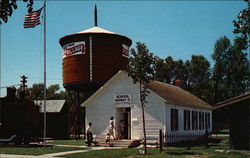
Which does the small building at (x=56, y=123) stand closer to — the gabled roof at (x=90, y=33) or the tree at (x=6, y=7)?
the gabled roof at (x=90, y=33)

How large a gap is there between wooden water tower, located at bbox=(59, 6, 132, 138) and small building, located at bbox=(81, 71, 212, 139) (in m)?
3.00

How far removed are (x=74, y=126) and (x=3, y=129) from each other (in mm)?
10705

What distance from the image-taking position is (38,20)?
25.0m

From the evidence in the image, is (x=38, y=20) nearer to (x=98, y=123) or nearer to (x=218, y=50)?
(x=98, y=123)

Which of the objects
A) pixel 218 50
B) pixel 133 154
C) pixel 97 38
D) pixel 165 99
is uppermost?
pixel 218 50

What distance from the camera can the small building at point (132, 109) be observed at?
25.1 meters

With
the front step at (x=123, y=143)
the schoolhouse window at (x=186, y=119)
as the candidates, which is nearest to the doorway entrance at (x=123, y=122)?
the front step at (x=123, y=143)

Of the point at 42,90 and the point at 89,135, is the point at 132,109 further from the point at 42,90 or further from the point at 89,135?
the point at 42,90

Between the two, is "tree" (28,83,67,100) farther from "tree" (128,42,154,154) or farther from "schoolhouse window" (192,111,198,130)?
"tree" (128,42,154,154)

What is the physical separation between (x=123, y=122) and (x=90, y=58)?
22.9 ft

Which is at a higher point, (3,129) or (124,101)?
(124,101)

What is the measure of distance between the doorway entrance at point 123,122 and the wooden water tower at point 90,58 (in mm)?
4069

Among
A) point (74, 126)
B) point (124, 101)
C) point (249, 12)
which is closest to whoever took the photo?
point (249, 12)

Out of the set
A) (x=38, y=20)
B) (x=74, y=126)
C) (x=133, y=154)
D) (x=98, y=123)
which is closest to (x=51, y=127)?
(x=74, y=126)
